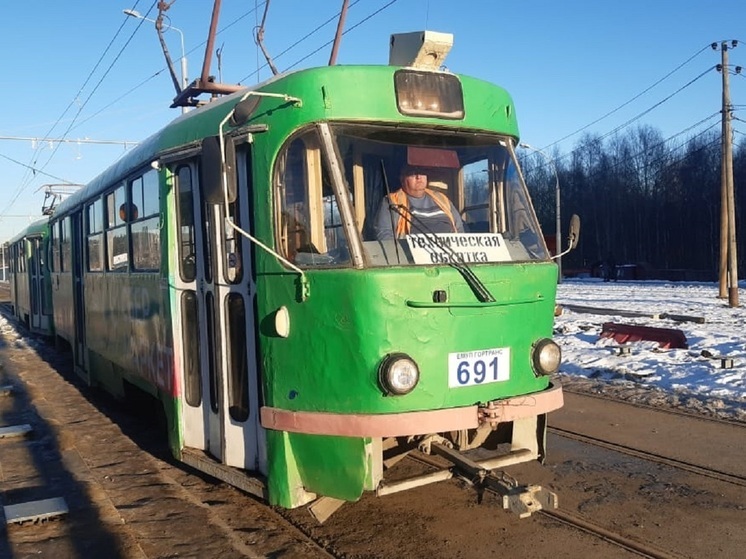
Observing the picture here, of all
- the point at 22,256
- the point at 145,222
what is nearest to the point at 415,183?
the point at 145,222

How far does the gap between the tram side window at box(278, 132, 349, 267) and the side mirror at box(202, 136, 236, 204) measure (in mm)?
331

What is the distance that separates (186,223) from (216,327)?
0.92 metres

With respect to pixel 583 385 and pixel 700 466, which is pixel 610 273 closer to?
pixel 583 385

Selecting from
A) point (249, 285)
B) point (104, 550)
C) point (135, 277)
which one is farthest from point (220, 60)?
point (104, 550)

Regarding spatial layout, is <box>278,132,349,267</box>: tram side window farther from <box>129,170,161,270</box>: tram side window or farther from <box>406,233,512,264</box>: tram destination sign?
<box>129,170,161,270</box>: tram side window

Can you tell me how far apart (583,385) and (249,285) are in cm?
658

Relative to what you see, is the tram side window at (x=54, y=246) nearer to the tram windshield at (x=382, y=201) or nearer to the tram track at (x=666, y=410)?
the tram track at (x=666, y=410)

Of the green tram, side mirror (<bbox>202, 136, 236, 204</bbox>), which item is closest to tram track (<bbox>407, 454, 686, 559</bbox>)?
the green tram

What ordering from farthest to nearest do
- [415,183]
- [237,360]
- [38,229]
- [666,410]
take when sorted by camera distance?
[38,229], [666,410], [237,360], [415,183]

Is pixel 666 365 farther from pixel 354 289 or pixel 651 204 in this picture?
pixel 651 204

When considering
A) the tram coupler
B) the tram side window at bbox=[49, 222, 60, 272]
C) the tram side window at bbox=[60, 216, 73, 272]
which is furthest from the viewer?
the tram side window at bbox=[49, 222, 60, 272]

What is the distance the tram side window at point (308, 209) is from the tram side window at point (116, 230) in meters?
3.27

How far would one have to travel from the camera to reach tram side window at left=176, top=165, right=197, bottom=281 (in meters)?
5.62

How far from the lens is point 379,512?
5281 mm
